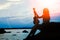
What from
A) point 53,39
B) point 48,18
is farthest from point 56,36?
point 48,18

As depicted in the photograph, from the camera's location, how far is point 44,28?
2125 cm

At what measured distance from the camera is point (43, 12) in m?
21.0

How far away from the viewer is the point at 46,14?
20.9 m

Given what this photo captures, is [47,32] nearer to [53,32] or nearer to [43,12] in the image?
[53,32]

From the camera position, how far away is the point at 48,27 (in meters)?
21.2

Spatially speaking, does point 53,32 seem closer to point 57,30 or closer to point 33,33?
point 57,30

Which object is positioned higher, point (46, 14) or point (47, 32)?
point (46, 14)

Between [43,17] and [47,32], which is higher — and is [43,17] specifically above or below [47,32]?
above

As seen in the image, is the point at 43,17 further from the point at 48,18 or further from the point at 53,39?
the point at 53,39

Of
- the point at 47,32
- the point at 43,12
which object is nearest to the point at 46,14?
the point at 43,12

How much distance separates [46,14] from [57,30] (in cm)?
195

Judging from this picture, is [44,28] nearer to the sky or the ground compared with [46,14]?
nearer to the ground

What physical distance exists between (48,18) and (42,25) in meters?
0.88

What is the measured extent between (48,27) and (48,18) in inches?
34.3
